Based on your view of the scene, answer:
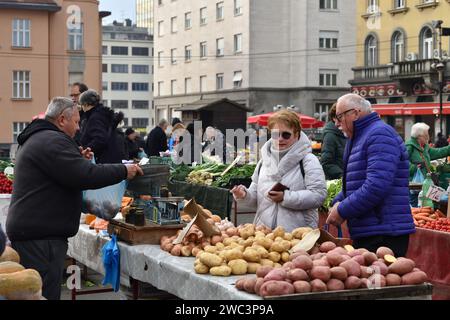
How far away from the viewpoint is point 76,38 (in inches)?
1501

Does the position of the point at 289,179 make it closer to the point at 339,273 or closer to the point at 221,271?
the point at 221,271

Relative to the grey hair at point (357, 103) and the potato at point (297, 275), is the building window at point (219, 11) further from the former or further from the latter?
the potato at point (297, 275)

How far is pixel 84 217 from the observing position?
695cm

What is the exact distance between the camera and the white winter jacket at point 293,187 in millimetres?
5246

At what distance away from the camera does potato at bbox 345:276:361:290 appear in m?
3.80

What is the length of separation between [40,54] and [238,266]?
115 feet

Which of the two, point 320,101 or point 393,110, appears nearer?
point 393,110

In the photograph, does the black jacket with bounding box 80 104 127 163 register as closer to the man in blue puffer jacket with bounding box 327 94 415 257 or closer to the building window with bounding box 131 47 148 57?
the man in blue puffer jacket with bounding box 327 94 415 257

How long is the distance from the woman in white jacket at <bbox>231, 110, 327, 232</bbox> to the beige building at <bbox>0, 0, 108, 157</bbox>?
32.8 metres

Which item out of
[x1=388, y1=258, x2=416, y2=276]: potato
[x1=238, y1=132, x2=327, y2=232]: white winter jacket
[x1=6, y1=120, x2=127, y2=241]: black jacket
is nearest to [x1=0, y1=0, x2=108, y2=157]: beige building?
[x1=238, y1=132, x2=327, y2=232]: white winter jacket

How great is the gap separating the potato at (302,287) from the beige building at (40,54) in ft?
113

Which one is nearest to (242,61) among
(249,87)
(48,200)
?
(249,87)
